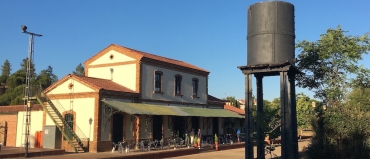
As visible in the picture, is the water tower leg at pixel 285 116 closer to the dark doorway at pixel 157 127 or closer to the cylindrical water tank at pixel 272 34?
the cylindrical water tank at pixel 272 34

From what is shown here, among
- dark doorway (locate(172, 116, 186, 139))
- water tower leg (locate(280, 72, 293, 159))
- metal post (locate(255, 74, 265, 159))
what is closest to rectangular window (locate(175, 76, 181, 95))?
dark doorway (locate(172, 116, 186, 139))

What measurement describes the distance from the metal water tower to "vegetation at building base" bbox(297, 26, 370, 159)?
1.69 metres

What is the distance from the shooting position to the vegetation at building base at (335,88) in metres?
14.9

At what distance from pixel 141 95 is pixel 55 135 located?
610 centimetres

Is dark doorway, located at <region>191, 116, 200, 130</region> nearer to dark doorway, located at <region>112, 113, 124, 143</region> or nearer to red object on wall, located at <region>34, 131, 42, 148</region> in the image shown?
dark doorway, located at <region>112, 113, 124, 143</region>

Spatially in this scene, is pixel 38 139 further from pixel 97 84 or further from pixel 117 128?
pixel 97 84

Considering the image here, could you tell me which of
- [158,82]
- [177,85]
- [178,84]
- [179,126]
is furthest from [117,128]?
[178,84]

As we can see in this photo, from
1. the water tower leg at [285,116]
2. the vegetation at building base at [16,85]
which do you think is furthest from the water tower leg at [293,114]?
the vegetation at building base at [16,85]

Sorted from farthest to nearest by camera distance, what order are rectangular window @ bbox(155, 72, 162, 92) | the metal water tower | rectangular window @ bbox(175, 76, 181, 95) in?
rectangular window @ bbox(175, 76, 181, 95)
rectangular window @ bbox(155, 72, 162, 92)
the metal water tower

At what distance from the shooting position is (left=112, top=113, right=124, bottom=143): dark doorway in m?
22.9

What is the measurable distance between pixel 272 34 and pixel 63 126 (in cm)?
1420

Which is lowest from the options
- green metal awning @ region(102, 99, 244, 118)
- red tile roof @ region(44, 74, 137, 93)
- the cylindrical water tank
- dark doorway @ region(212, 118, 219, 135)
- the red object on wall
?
the red object on wall

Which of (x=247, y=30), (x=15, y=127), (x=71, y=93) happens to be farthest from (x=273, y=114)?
(x=15, y=127)

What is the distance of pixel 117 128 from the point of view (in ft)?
75.9
